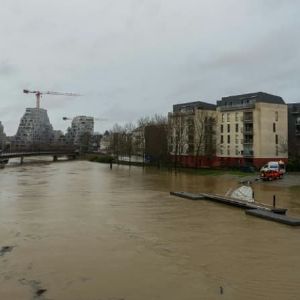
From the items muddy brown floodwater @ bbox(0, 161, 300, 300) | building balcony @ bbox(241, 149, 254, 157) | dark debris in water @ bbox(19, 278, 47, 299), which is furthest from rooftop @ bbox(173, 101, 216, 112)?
dark debris in water @ bbox(19, 278, 47, 299)

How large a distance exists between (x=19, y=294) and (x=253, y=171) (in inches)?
2732

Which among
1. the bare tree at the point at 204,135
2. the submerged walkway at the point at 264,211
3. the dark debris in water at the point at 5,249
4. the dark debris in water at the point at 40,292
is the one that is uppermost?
the bare tree at the point at 204,135

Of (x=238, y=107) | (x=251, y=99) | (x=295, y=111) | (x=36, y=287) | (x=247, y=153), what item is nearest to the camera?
(x=36, y=287)

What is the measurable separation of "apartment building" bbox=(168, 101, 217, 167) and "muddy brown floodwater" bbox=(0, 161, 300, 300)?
201 feet

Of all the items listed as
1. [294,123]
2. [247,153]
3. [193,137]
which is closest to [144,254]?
[247,153]

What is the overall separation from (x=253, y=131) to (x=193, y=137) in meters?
13.1

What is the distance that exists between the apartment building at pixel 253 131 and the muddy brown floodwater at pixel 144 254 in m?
58.8

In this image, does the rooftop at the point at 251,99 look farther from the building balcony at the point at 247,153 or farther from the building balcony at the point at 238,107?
the building balcony at the point at 247,153

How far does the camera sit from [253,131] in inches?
3482

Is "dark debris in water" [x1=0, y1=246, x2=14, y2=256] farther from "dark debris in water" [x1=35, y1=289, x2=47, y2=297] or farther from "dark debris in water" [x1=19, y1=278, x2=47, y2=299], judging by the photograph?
"dark debris in water" [x1=35, y1=289, x2=47, y2=297]

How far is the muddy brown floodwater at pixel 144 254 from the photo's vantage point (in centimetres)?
1300

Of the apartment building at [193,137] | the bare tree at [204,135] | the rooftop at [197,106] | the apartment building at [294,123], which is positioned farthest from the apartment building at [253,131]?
the rooftop at [197,106]

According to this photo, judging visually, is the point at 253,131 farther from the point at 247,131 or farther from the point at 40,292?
the point at 40,292

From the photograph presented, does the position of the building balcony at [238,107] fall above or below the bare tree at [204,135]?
above
